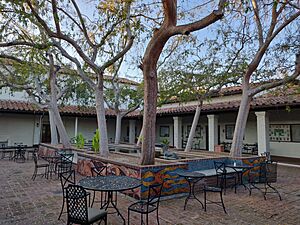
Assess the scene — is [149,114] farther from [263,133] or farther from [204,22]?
[263,133]

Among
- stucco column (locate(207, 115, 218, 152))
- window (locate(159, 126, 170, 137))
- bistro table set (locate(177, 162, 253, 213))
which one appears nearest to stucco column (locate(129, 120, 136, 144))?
window (locate(159, 126, 170, 137))

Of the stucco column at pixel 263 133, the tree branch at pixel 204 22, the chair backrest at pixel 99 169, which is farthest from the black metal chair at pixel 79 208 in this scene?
the stucco column at pixel 263 133

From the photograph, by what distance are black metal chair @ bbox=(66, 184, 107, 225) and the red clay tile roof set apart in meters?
9.82

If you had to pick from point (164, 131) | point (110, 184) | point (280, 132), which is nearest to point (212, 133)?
point (280, 132)

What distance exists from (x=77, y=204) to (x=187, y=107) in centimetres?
1355

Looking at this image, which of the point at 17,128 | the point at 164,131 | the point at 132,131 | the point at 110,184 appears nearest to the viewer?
the point at 110,184

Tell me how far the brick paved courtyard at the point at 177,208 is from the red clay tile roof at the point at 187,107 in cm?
487

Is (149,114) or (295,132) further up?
(149,114)

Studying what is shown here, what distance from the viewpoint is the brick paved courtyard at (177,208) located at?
13.7 feet

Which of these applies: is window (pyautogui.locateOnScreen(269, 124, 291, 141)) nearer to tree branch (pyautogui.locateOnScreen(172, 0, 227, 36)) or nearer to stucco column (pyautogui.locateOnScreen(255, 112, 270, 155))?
stucco column (pyautogui.locateOnScreen(255, 112, 270, 155))

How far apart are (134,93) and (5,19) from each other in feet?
26.4

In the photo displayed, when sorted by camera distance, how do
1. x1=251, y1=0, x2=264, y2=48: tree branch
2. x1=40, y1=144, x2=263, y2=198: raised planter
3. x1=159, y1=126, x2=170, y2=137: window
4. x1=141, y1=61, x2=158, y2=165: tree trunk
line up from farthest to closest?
x1=159, y1=126, x2=170, y2=137: window, x1=251, y1=0, x2=264, y2=48: tree branch, x1=141, y1=61, x2=158, y2=165: tree trunk, x1=40, y1=144, x2=263, y2=198: raised planter

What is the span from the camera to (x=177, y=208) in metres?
4.84

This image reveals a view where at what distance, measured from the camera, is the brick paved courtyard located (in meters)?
4.18
